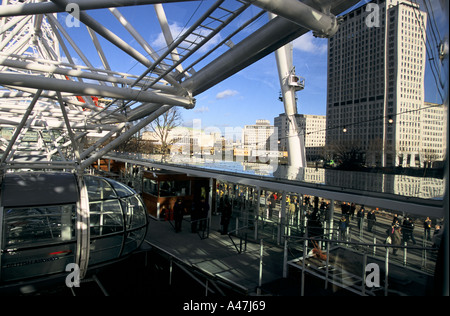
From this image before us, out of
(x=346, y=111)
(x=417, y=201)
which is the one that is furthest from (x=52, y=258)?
(x=346, y=111)

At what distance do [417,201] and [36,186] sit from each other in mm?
8037

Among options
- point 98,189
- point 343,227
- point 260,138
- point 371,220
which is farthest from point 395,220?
point 260,138

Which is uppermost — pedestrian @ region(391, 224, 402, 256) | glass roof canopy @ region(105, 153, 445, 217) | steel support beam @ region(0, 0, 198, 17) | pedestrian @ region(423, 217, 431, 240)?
steel support beam @ region(0, 0, 198, 17)

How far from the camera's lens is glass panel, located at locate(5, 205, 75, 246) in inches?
251

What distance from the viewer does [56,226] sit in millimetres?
6746

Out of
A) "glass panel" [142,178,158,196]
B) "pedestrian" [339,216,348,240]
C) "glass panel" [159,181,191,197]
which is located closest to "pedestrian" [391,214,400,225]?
"pedestrian" [339,216,348,240]

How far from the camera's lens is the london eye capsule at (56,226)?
20.6 ft

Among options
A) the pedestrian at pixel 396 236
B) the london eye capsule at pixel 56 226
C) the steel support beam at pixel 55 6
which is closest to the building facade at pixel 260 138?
the london eye capsule at pixel 56 226

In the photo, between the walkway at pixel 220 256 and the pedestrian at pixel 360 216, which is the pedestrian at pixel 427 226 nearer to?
the pedestrian at pixel 360 216

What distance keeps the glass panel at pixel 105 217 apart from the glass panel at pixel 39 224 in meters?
0.51

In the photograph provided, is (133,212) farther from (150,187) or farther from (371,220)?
(150,187)

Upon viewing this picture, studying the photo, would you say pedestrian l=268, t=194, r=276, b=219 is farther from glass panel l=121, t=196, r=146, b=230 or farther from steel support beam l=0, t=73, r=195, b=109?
steel support beam l=0, t=73, r=195, b=109
